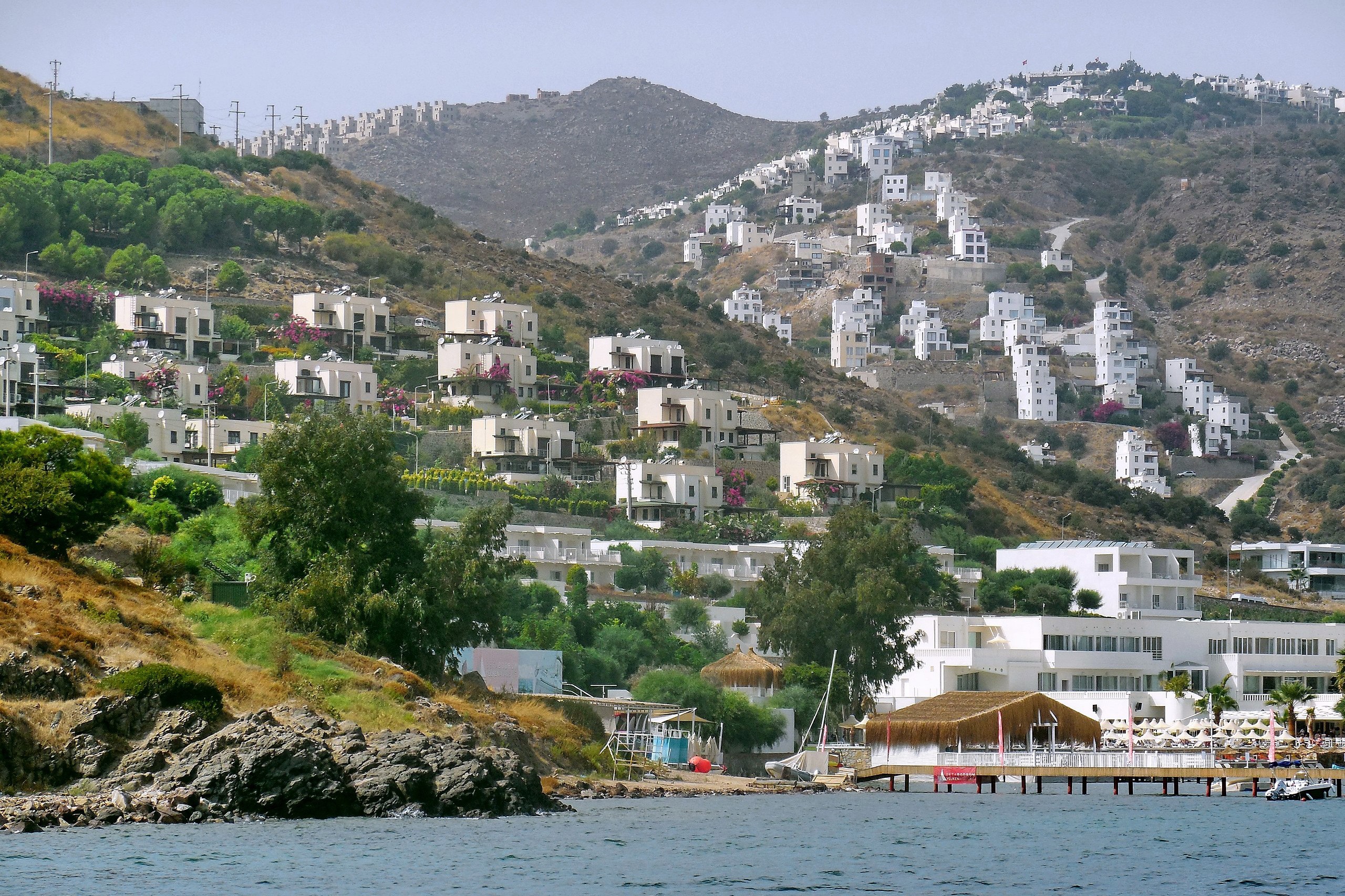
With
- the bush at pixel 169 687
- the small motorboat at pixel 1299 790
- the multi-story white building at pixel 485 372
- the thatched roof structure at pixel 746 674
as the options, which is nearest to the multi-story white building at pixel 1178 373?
the multi-story white building at pixel 485 372

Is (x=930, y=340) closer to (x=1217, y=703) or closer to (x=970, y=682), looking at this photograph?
(x=970, y=682)

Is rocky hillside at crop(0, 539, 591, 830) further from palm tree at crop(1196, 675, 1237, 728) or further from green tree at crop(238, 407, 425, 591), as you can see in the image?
palm tree at crop(1196, 675, 1237, 728)

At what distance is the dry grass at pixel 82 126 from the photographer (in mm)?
144250

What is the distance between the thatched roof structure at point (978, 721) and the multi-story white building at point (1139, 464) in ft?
322

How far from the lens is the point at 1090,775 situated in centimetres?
6084

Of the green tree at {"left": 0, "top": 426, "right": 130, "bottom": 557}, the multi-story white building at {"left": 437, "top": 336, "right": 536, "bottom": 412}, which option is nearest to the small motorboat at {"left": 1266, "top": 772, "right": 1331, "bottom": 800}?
the green tree at {"left": 0, "top": 426, "right": 130, "bottom": 557}

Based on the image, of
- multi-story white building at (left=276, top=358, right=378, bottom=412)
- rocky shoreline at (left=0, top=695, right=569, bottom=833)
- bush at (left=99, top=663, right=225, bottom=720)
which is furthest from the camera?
multi-story white building at (left=276, top=358, right=378, bottom=412)

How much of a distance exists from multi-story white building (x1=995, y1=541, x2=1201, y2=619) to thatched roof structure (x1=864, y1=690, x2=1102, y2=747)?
711 inches

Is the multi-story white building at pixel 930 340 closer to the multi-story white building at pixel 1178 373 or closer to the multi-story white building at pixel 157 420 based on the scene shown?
the multi-story white building at pixel 1178 373

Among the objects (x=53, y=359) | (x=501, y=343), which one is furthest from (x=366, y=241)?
(x=53, y=359)

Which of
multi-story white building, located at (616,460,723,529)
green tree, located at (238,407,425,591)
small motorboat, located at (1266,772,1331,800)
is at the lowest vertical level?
small motorboat, located at (1266,772,1331,800)

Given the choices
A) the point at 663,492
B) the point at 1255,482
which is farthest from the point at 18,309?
the point at 1255,482

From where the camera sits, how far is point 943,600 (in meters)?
88.3

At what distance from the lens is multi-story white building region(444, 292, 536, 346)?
12150 centimetres
